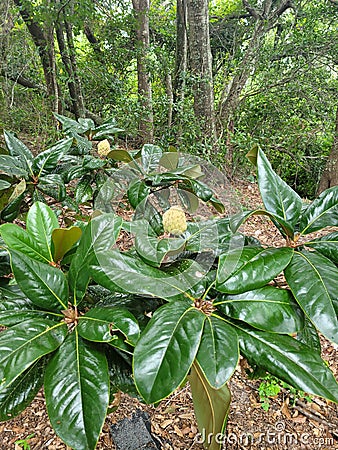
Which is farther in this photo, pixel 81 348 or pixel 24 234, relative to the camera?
pixel 24 234

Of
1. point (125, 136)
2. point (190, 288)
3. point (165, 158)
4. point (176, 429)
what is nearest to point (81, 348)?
point (190, 288)

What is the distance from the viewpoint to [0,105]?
10.2 ft

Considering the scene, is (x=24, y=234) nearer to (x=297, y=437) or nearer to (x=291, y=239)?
(x=291, y=239)

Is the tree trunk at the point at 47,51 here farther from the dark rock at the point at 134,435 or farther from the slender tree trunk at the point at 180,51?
the dark rock at the point at 134,435

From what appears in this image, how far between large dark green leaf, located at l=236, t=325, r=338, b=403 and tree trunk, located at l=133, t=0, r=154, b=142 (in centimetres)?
305

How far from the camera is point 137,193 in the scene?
865mm

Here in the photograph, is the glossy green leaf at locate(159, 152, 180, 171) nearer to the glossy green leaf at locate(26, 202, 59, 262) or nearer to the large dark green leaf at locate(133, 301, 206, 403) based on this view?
the glossy green leaf at locate(26, 202, 59, 262)

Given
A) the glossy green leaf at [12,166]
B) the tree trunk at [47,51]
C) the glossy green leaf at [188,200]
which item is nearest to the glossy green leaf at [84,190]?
the glossy green leaf at [12,166]

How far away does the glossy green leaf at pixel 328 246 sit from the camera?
23.9 inches

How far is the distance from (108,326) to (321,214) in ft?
1.44

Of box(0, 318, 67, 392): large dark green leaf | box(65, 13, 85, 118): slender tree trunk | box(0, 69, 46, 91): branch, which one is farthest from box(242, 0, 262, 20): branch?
box(0, 318, 67, 392): large dark green leaf

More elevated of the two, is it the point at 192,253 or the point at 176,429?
the point at 192,253

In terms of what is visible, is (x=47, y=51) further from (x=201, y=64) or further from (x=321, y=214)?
(x=321, y=214)

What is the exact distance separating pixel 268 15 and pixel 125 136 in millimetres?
2239
